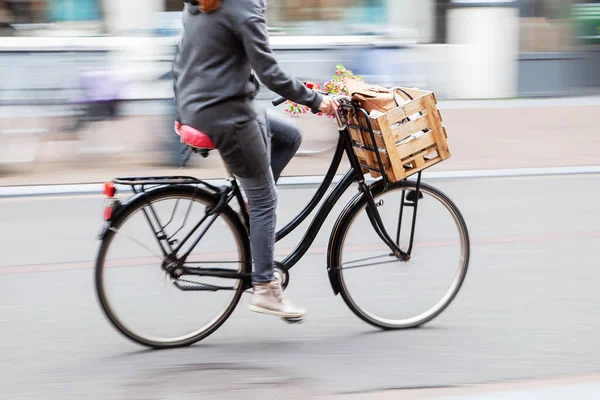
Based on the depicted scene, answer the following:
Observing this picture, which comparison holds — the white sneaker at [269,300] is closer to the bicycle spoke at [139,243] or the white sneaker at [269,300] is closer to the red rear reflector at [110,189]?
the bicycle spoke at [139,243]

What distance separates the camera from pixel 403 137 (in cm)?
413

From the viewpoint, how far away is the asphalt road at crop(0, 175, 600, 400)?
3924 millimetres

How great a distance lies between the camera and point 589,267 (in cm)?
574

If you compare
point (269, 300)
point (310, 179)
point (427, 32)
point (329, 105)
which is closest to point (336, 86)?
point (329, 105)

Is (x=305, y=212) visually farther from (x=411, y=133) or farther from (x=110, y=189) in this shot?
(x=110, y=189)

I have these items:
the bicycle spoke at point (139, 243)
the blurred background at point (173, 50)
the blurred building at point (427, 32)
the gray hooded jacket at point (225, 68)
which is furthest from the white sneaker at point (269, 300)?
the blurred building at point (427, 32)

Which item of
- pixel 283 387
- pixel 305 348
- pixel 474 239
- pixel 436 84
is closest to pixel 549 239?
pixel 474 239

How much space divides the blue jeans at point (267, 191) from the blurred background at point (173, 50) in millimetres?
4873

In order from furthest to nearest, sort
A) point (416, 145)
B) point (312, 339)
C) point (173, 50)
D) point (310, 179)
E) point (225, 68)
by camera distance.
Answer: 1. point (173, 50)
2. point (310, 179)
3. point (312, 339)
4. point (416, 145)
5. point (225, 68)

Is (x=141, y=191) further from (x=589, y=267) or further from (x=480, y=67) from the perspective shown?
(x=480, y=67)

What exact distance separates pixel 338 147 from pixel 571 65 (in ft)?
40.0

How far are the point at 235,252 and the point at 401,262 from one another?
898mm

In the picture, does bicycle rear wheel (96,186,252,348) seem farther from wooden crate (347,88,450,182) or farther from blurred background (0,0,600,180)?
blurred background (0,0,600,180)

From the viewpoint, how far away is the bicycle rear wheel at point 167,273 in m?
4.08
